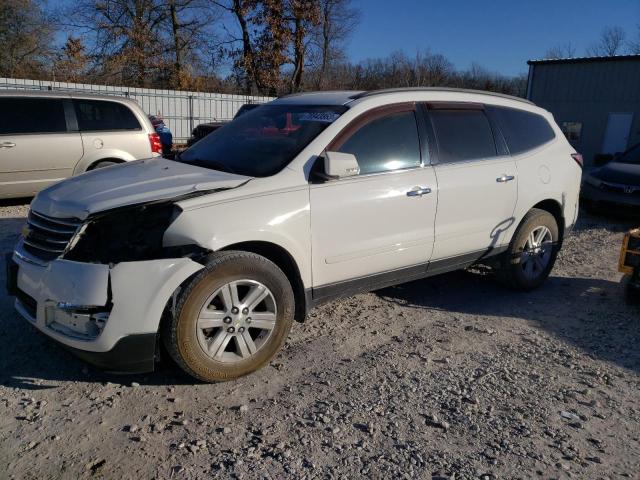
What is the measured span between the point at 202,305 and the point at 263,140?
1.51 meters

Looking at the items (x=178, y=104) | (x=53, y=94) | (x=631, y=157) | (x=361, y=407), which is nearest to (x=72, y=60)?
(x=178, y=104)

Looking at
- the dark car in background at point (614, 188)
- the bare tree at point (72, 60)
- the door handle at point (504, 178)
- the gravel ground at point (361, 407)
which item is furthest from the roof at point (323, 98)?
the bare tree at point (72, 60)

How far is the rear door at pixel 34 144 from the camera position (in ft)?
24.7

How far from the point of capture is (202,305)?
3127 mm

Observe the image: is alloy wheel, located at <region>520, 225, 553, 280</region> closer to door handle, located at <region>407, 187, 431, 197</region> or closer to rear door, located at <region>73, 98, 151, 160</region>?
door handle, located at <region>407, 187, 431, 197</region>

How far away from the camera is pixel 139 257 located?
9.84 feet

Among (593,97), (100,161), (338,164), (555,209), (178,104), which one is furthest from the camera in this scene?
(178,104)

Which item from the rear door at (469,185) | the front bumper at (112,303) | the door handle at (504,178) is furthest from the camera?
the door handle at (504,178)

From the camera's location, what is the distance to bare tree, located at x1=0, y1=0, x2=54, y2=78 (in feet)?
91.7

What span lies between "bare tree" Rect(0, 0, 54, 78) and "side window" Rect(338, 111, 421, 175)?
2907 cm

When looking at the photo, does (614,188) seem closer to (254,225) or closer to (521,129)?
(521,129)

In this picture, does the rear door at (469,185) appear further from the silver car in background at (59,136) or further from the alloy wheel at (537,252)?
the silver car in background at (59,136)

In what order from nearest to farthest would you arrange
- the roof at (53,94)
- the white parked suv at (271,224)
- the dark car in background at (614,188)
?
the white parked suv at (271,224) < the roof at (53,94) < the dark car in background at (614,188)

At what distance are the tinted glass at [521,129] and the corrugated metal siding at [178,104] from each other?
56.1 feet
